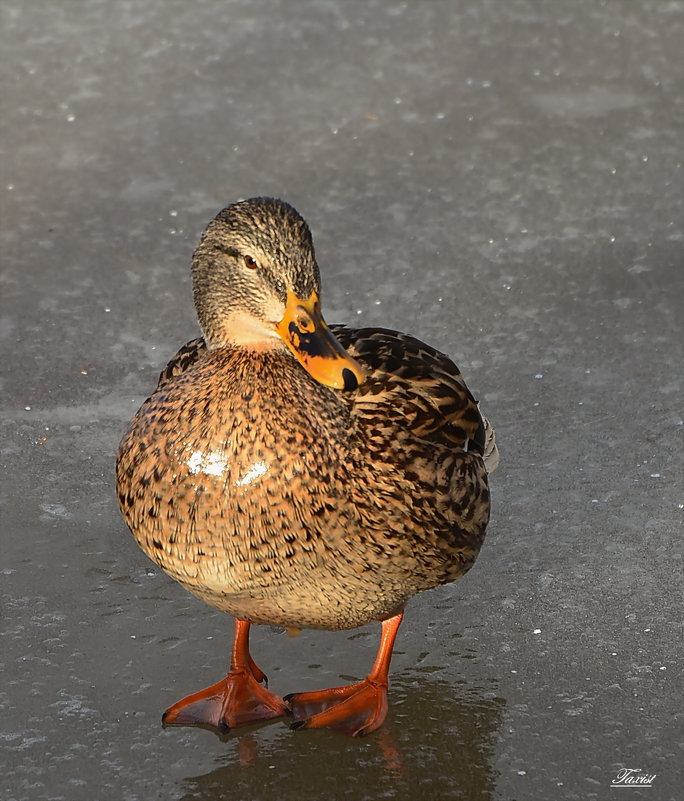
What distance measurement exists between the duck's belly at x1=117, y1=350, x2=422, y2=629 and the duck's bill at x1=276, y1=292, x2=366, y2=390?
0.16 metres

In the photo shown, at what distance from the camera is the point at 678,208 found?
5.75 meters

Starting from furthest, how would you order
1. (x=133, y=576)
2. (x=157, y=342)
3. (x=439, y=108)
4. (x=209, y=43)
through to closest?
1. (x=209, y=43)
2. (x=439, y=108)
3. (x=157, y=342)
4. (x=133, y=576)

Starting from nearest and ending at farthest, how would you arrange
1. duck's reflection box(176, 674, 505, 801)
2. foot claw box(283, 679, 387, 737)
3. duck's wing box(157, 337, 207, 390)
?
duck's reflection box(176, 674, 505, 801) → foot claw box(283, 679, 387, 737) → duck's wing box(157, 337, 207, 390)

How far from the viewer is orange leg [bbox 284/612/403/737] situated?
129 inches

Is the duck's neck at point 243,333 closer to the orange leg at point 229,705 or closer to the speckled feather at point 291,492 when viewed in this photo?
the speckled feather at point 291,492

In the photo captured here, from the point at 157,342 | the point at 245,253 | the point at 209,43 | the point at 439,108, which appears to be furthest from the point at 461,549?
the point at 209,43

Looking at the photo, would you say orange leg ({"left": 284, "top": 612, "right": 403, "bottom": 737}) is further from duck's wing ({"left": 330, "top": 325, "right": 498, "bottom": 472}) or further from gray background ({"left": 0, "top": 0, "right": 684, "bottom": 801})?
duck's wing ({"left": 330, "top": 325, "right": 498, "bottom": 472})

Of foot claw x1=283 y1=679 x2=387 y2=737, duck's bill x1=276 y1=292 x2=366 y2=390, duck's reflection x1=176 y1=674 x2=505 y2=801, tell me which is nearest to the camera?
duck's bill x1=276 y1=292 x2=366 y2=390

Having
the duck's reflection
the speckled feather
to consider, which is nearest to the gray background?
the duck's reflection

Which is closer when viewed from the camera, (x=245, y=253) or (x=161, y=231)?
(x=245, y=253)

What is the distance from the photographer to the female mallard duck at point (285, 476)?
3010mm

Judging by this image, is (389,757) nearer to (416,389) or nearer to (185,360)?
(416,389)

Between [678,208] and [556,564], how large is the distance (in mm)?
2389

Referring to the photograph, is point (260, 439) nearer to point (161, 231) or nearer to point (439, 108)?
point (161, 231)
